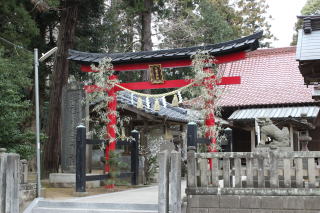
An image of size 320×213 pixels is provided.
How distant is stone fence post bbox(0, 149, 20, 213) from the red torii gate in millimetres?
4584

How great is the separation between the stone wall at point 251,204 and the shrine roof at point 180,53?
530cm

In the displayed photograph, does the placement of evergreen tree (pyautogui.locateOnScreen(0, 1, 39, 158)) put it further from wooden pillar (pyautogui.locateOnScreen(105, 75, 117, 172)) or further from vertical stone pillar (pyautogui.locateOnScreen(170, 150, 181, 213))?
vertical stone pillar (pyautogui.locateOnScreen(170, 150, 181, 213))

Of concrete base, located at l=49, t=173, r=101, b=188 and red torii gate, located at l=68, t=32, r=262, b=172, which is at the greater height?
red torii gate, located at l=68, t=32, r=262, b=172

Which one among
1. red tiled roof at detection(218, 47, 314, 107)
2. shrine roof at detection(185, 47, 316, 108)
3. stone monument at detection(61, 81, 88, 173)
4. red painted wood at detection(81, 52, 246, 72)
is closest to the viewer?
red painted wood at detection(81, 52, 246, 72)

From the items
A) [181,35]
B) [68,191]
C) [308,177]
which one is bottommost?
[68,191]

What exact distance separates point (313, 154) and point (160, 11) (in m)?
16.7

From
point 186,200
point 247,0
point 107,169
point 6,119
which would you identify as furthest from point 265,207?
point 247,0

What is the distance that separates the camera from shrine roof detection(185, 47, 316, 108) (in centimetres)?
2044

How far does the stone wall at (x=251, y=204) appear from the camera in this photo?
330 inches

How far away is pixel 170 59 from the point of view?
44.6 feet

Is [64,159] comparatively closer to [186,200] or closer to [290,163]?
[186,200]

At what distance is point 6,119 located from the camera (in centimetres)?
1155

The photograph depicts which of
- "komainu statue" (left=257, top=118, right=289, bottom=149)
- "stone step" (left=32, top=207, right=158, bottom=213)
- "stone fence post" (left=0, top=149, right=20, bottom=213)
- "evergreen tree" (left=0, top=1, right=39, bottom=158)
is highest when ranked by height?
"evergreen tree" (left=0, top=1, right=39, bottom=158)

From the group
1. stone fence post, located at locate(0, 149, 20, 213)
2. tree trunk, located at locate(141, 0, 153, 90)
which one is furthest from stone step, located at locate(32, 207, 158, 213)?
tree trunk, located at locate(141, 0, 153, 90)
